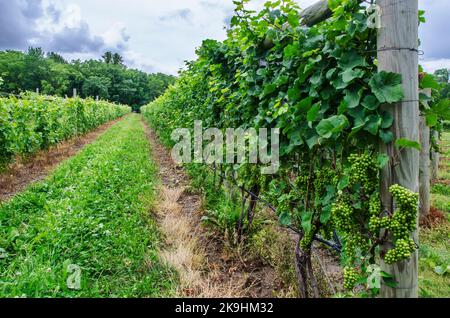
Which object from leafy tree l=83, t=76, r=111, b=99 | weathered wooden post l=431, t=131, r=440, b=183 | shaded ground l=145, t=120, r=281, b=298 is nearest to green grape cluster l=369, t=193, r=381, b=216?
shaded ground l=145, t=120, r=281, b=298

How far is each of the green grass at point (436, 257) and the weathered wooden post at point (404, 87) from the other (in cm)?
32

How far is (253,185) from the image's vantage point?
11.1ft

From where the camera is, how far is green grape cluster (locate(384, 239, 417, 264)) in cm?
146

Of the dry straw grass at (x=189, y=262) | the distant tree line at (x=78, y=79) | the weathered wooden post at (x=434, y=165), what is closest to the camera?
the dry straw grass at (x=189, y=262)

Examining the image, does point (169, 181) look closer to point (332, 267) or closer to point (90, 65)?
point (332, 267)

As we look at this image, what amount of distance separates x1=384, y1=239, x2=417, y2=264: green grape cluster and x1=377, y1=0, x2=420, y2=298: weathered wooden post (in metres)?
0.13

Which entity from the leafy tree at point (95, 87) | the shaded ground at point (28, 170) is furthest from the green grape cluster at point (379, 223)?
the leafy tree at point (95, 87)

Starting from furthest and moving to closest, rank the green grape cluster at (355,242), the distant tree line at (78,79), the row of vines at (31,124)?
the distant tree line at (78,79)
the row of vines at (31,124)
the green grape cluster at (355,242)

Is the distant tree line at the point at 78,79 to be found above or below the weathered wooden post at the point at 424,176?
above

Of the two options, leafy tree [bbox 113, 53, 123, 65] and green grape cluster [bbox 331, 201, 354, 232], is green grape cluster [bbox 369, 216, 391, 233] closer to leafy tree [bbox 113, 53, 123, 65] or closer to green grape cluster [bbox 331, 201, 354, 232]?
green grape cluster [bbox 331, 201, 354, 232]

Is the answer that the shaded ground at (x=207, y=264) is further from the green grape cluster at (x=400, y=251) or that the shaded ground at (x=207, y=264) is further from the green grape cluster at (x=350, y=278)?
the green grape cluster at (x=400, y=251)

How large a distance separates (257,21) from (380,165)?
1.91 meters

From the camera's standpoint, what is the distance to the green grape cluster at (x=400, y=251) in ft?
4.80

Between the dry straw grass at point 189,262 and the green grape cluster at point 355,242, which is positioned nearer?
the green grape cluster at point 355,242
